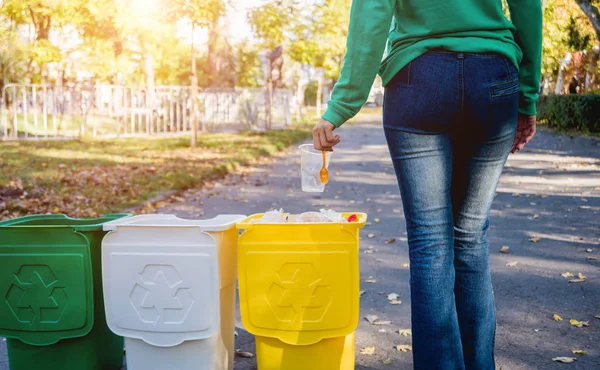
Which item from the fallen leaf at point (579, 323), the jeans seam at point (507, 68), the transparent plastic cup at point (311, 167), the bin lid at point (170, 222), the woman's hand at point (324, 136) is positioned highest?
the jeans seam at point (507, 68)

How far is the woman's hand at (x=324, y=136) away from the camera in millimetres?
2213

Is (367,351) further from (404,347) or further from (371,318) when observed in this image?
(371,318)

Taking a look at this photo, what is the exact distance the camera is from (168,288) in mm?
2648

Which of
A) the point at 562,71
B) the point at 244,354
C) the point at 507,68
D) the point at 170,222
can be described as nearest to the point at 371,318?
the point at 244,354

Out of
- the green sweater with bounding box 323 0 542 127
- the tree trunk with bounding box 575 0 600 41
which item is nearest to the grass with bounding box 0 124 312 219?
the green sweater with bounding box 323 0 542 127

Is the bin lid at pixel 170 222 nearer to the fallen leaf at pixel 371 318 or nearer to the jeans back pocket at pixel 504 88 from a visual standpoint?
the jeans back pocket at pixel 504 88

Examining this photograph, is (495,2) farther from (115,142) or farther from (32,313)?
(115,142)

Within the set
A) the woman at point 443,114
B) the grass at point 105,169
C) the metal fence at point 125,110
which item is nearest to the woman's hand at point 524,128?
the woman at point 443,114

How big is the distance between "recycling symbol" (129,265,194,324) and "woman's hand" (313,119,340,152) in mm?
817

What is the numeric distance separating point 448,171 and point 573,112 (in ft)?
61.9

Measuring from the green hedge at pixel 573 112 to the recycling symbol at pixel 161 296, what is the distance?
1740 centimetres

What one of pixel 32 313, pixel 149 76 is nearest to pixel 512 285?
pixel 32 313

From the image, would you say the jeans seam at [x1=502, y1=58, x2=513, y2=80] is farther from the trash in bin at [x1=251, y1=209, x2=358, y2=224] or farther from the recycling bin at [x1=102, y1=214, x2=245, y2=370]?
the recycling bin at [x1=102, y1=214, x2=245, y2=370]

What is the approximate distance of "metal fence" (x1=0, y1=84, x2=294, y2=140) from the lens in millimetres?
15578
